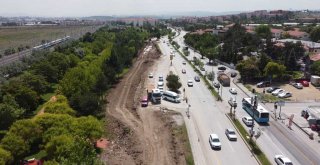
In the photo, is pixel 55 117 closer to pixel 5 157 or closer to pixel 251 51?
pixel 5 157

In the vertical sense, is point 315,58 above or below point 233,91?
above

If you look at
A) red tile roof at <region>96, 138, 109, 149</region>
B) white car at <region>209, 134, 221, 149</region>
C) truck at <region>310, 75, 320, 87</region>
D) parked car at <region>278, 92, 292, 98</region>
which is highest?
truck at <region>310, 75, 320, 87</region>

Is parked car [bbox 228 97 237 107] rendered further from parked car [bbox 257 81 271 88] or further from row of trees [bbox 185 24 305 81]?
row of trees [bbox 185 24 305 81]

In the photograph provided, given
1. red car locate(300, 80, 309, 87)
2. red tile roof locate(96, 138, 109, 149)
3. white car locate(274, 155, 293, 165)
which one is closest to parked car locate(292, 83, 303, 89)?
red car locate(300, 80, 309, 87)

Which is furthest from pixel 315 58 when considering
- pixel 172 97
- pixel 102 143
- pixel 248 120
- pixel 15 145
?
pixel 15 145

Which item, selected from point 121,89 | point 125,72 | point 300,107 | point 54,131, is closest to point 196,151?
point 54,131

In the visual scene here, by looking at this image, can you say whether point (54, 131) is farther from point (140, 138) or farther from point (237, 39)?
point (237, 39)
